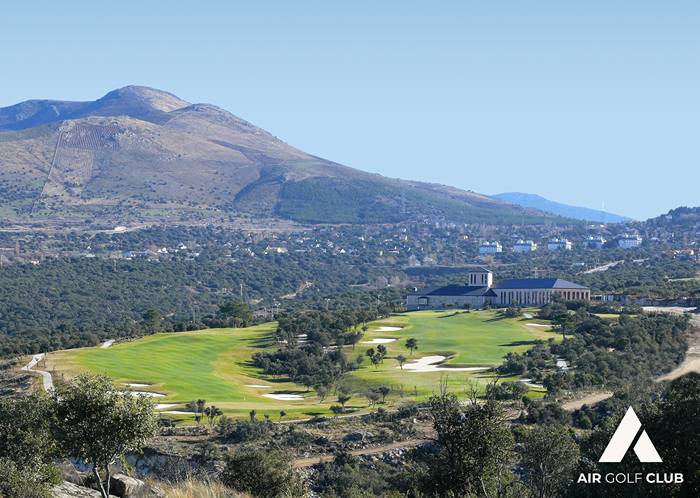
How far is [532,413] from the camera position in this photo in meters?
62.4

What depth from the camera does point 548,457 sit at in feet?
126

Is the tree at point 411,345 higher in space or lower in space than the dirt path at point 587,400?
lower

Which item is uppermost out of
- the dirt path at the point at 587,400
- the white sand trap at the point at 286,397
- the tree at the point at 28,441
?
the tree at the point at 28,441

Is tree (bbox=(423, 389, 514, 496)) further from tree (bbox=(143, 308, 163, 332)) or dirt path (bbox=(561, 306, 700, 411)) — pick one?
tree (bbox=(143, 308, 163, 332))

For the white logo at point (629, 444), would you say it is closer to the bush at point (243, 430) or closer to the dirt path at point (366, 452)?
the dirt path at point (366, 452)

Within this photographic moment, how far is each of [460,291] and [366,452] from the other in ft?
275

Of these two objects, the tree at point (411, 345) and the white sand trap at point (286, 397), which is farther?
the tree at point (411, 345)

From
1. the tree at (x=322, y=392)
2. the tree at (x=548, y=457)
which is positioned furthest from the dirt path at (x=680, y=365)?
the tree at (x=548, y=457)

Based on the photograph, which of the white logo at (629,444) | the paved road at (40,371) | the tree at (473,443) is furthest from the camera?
the paved road at (40,371)

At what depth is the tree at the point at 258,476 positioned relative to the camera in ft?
120

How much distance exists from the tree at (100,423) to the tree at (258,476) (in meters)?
9.85

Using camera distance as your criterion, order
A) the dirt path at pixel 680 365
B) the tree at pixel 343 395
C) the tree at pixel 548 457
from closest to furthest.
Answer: the tree at pixel 548 457 → the dirt path at pixel 680 365 → the tree at pixel 343 395

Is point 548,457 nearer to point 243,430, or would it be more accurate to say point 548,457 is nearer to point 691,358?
point 243,430

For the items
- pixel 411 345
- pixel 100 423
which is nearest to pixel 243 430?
pixel 100 423
